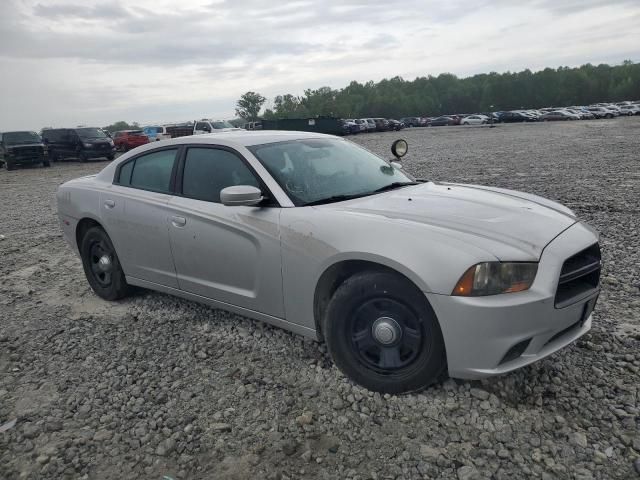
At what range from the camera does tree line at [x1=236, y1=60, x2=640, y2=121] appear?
341ft

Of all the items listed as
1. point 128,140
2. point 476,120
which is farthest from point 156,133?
point 476,120

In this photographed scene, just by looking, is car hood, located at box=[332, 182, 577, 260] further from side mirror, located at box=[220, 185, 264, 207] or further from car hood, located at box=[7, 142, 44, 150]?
car hood, located at box=[7, 142, 44, 150]

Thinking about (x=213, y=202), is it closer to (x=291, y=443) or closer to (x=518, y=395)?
(x=291, y=443)

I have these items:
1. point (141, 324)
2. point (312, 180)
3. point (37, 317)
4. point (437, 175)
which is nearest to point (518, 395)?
point (312, 180)

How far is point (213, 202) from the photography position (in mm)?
3680

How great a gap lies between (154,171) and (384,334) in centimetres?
252

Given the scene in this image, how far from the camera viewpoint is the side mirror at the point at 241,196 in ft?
10.4

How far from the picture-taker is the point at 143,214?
4.12 meters

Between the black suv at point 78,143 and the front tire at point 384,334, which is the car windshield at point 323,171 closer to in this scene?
the front tire at point 384,334

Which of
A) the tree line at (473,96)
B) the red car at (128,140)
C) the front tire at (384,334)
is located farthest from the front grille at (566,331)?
the tree line at (473,96)

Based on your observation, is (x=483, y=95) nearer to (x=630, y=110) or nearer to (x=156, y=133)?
(x=630, y=110)

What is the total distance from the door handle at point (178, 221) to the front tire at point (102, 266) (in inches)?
41.4

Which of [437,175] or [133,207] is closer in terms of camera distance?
[133,207]

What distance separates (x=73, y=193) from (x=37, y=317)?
121 centimetres
